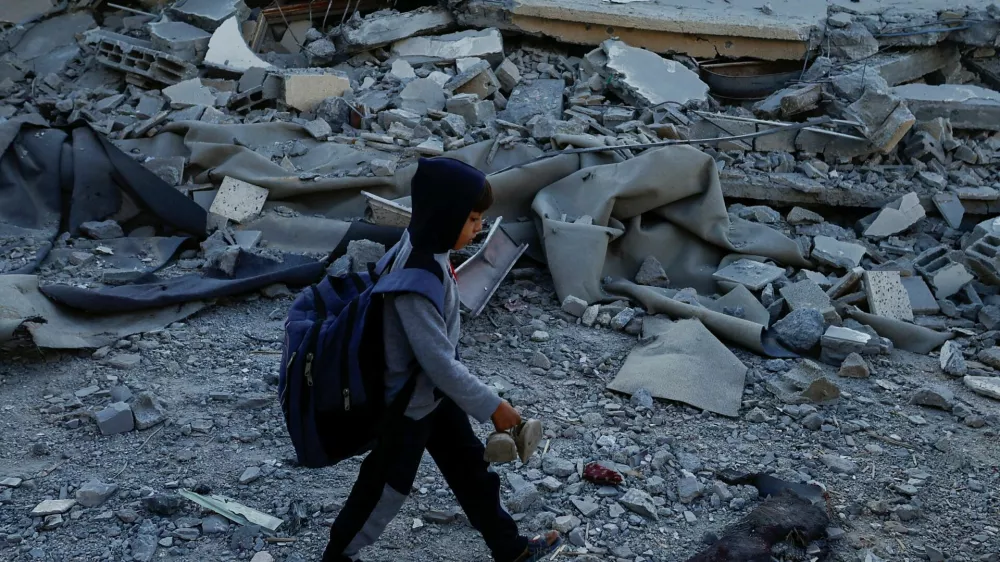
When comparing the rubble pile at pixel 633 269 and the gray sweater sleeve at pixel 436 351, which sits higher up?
the gray sweater sleeve at pixel 436 351

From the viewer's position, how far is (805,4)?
8.63 m

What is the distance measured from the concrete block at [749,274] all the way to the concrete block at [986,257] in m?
1.34

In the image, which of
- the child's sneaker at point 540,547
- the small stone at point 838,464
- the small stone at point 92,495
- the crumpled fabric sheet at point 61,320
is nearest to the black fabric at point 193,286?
the crumpled fabric sheet at point 61,320

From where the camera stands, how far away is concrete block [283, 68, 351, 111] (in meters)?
7.10

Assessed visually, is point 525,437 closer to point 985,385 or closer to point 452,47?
point 985,385

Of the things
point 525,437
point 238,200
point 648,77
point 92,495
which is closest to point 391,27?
point 648,77

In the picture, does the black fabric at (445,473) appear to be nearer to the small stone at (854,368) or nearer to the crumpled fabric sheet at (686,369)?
the crumpled fabric sheet at (686,369)

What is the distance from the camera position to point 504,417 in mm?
2787

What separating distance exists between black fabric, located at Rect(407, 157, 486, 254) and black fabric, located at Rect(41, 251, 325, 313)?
2614 millimetres

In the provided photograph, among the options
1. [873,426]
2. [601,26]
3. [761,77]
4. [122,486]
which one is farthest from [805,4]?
[122,486]

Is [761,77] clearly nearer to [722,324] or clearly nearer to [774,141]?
[774,141]

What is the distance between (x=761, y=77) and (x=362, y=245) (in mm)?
4471

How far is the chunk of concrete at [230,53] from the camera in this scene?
7.86 m

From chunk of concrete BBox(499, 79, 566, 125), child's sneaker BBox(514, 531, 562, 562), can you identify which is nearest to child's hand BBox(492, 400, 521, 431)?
child's sneaker BBox(514, 531, 562, 562)
